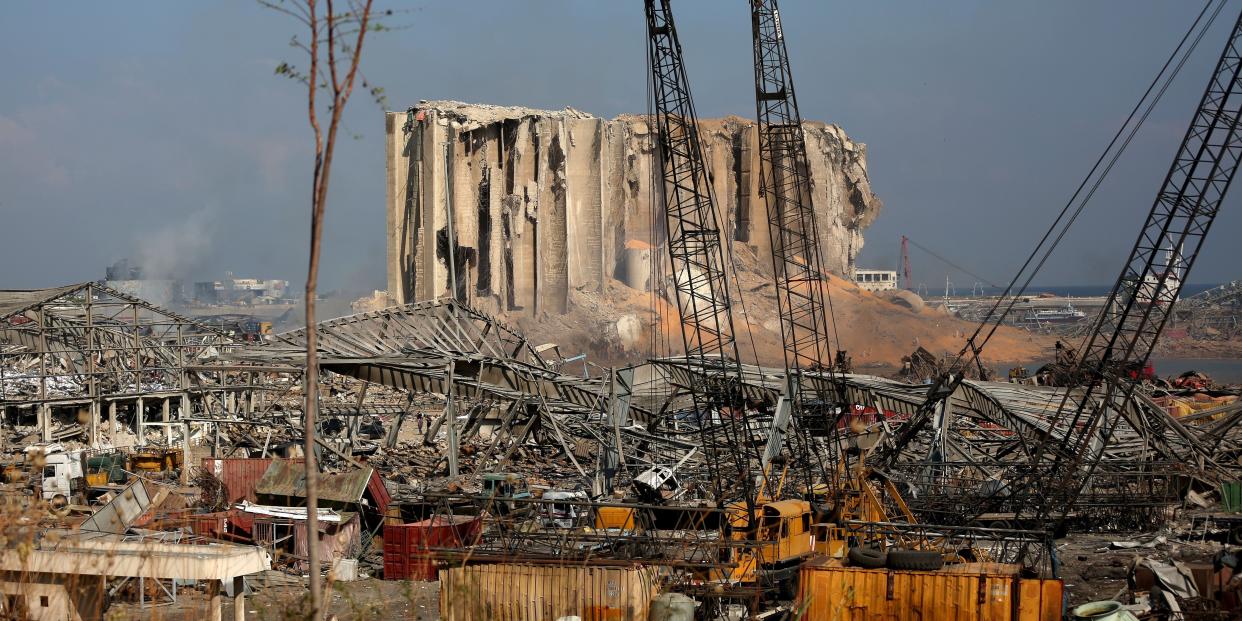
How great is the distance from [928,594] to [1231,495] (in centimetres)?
1630

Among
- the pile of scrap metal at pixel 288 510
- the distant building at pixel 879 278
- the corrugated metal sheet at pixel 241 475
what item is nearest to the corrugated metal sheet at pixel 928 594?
the pile of scrap metal at pixel 288 510

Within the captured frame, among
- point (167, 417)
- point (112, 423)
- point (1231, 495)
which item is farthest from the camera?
point (167, 417)

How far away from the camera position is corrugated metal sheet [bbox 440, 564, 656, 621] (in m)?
16.6

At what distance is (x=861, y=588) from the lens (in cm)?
1631

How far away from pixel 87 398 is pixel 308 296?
3286cm

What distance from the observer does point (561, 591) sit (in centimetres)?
1689

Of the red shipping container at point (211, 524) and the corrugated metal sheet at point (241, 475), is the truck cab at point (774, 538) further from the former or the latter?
the corrugated metal sheet at point (241, 475)

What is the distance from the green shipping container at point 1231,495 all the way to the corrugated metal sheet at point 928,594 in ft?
48.8

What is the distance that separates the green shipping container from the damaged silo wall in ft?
179

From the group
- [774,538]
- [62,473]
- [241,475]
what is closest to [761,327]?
[62,473]

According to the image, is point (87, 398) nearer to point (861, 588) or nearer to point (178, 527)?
point (178, 527)

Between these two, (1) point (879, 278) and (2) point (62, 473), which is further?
(1) point (879, 278)

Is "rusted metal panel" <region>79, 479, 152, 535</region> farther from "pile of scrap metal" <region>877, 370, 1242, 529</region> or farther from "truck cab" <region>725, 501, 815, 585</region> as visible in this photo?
"pile of scrap metal" <region>877, 370, 1242, 529</region>

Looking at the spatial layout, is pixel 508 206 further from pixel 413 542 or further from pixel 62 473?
pixel 413 542
